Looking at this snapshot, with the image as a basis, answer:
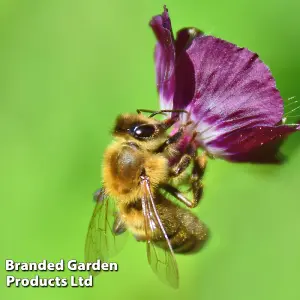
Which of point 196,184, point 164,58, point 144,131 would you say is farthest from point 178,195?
point 164,58

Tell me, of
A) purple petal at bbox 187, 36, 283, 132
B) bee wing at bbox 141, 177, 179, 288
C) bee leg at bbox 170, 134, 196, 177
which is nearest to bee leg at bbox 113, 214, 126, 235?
bee wing at bbox 141, 177, 179, 288

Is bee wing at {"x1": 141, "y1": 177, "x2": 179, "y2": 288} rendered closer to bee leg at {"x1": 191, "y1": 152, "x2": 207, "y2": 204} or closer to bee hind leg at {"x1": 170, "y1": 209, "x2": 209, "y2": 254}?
bee hind leg at {"x1": 170, "y1": 209, "x2": 209, "y2": 254}

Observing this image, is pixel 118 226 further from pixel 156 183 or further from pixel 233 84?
pixel 233 84

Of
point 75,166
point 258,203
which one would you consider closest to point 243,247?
point 258,203

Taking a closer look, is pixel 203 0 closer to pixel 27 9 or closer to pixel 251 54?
pixel 27 9

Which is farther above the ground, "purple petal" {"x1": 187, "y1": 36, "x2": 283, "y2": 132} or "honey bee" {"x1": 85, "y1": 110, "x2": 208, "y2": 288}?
"purple petal" {"x1": 187, "y1": 36, "x2": 283, "y2": 132}

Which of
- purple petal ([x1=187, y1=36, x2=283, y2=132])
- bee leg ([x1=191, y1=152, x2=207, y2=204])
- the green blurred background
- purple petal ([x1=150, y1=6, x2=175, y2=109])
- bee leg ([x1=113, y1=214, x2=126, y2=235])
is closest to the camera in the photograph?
purple petal ([x1=187, y1=36, x2=283, y2=132])

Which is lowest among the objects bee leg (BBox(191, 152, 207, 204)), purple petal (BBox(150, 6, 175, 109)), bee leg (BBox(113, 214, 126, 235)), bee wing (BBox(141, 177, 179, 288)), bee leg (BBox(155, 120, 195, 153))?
bee wing (BBox(141, 177, 179, 288))

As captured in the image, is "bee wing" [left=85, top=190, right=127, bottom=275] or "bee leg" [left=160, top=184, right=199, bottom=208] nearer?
"bee leg" [left=160, top=184, right=199, bottom=208]

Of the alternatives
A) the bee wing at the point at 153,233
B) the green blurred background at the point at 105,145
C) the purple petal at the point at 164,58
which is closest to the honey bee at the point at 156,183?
the bee wing at the point at 153,233
